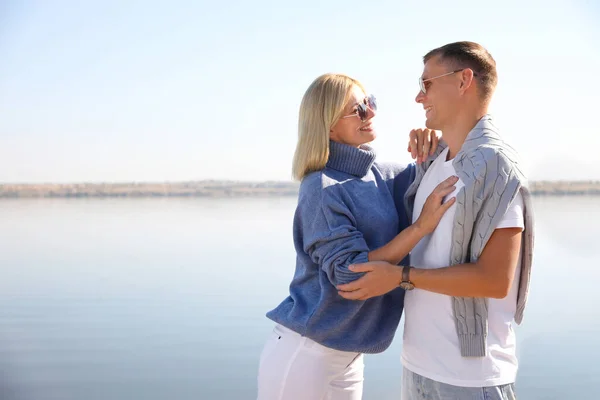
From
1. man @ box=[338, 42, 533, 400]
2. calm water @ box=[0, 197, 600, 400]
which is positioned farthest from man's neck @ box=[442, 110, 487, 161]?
calm water @ box=[0, 197, 600, 400]

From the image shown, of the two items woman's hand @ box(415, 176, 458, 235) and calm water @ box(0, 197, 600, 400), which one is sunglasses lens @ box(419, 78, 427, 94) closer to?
woman's hand @ box(415, 176, 458, 235)

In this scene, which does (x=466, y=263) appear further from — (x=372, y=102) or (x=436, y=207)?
(x=372, y=102)

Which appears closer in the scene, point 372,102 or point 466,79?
point 466,79

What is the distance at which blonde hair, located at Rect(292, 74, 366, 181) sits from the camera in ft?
8.26

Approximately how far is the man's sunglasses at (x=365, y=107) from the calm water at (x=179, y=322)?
12.3 ft

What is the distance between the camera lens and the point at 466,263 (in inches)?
84.5

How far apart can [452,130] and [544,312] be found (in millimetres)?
7094

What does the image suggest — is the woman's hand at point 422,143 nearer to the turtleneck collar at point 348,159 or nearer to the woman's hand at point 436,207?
the turtleneck collar at point 348,159

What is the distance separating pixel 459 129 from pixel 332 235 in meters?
0.57

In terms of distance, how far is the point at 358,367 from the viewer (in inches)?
102

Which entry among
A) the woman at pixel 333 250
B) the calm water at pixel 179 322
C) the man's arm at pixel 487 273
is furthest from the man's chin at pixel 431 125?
A: the calm water at pixel 179 322


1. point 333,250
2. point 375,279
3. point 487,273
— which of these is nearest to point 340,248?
point 333,250

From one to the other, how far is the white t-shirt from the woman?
11 centimetres

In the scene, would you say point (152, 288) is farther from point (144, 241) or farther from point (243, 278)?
point (144, 241)
